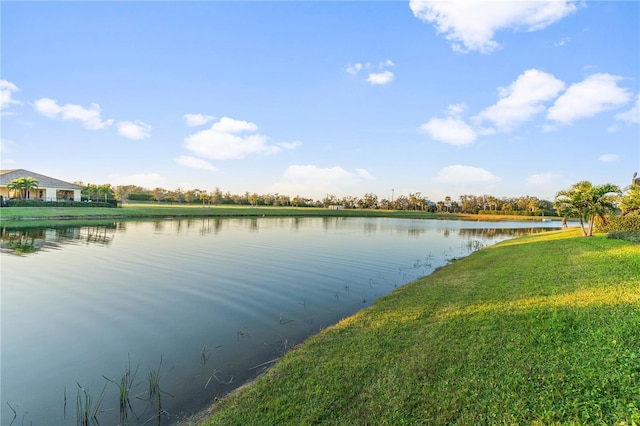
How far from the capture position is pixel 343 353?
18.6 feet

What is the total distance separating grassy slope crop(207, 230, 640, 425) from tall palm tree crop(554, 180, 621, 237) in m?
12.4

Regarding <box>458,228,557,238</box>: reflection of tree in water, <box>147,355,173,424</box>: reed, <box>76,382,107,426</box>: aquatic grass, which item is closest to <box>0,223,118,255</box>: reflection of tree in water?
<box>76,382,107,426</box>: aquatic grass

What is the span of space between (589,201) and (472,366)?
1859 cm

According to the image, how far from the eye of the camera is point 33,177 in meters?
54.6

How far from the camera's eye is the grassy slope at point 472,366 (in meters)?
3.76

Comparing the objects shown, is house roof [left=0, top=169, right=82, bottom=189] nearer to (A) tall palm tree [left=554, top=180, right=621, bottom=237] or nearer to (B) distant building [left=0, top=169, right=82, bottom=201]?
(B) distant building [left=0, top=169, right=82, bottom=201]

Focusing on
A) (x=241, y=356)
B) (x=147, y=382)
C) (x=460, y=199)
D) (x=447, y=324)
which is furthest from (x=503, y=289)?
(x=460, y=199)

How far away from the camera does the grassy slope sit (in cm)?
376

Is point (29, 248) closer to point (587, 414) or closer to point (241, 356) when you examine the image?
point (241, 356)

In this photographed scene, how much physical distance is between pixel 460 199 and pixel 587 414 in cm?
12283

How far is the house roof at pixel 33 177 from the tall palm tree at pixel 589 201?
69.7 metres

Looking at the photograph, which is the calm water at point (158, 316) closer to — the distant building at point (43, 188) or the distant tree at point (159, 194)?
the distant building at point (43, 188)

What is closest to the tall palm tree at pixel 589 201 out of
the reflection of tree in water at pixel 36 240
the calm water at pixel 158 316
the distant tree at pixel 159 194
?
the calm water at pixel 158 316

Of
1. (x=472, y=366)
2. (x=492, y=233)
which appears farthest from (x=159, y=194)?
(x=472, y=366)
